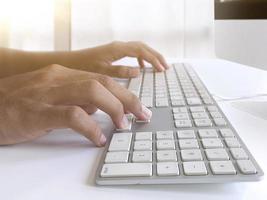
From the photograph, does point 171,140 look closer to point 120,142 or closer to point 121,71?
point 120,142

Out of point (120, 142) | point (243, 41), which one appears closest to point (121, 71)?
point (243, 41)

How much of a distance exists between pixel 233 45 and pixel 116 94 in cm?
39

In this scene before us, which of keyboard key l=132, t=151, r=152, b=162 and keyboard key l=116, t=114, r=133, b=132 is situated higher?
keyboard key l=116, t=114, r=133, b=132

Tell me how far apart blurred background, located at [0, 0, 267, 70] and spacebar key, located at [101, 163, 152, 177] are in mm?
1932

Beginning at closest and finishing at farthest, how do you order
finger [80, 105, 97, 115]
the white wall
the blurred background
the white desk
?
1. the white desk
2. finger [80, 105, 97, 115]
3. the white wall
4. the blurred background

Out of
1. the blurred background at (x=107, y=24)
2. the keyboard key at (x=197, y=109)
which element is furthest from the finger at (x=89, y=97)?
the blurred background at (x=107, y=24)

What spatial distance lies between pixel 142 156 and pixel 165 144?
0.13ft

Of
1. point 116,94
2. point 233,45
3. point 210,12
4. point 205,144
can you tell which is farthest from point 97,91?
point 210,12

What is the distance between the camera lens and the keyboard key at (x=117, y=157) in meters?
0.35

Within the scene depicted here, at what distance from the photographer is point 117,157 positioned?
36 centimetres

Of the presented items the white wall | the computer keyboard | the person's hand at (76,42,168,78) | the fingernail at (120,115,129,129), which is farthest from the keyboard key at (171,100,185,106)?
the person's hand at (76,42,168,78)

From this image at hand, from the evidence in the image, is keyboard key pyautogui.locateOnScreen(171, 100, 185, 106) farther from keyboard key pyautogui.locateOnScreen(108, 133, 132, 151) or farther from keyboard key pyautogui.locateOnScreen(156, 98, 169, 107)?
keyboard key pyautogui.locateOnScreen(108, 133, 132, 151)

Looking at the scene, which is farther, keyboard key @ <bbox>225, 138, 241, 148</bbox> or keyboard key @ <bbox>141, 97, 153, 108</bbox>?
keyboard key @ <bbox>141, 97, 153, 108</bbox>

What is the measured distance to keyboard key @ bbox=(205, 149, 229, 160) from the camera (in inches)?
13.4
